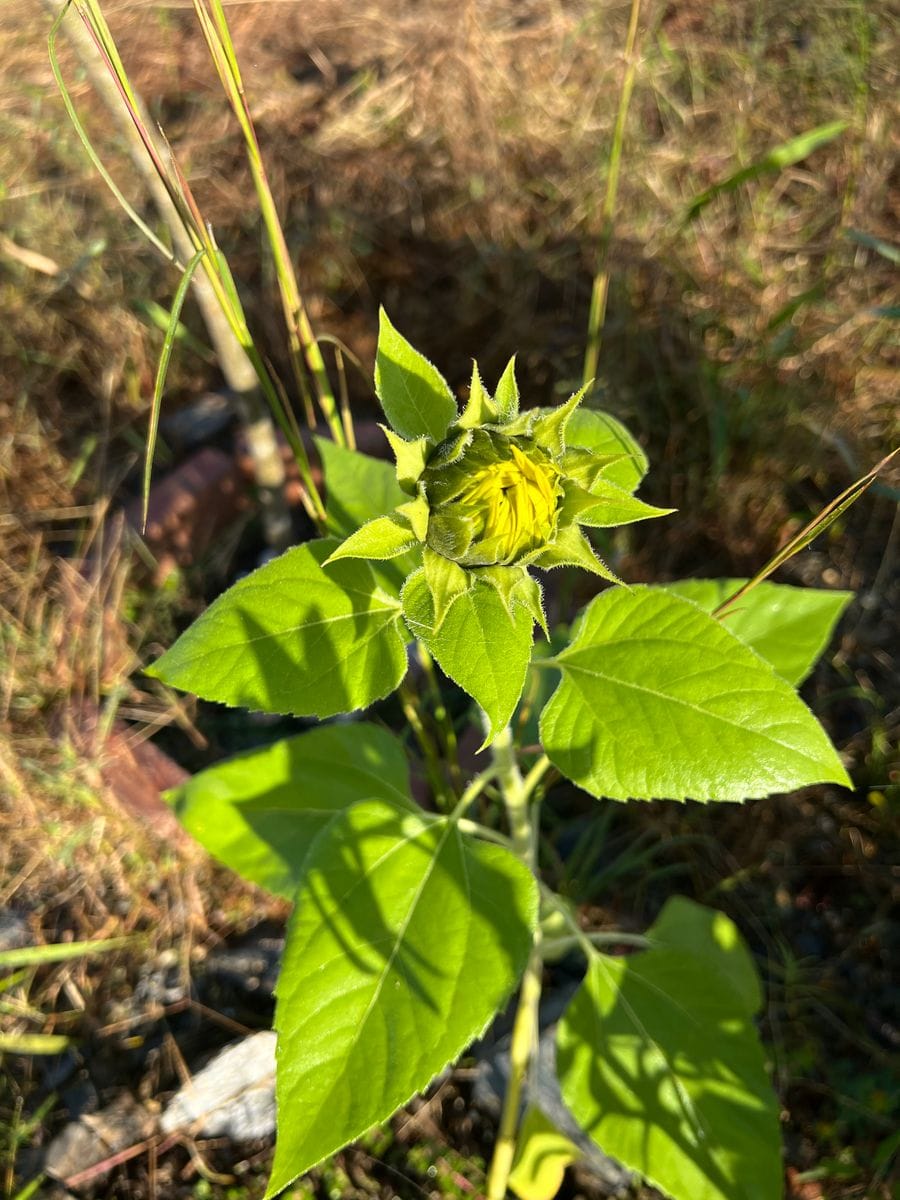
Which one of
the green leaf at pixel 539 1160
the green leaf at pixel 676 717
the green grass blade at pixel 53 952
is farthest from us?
the green grass blade at pixel 53 952

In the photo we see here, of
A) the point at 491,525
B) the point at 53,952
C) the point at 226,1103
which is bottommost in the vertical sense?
the point at 226,1103

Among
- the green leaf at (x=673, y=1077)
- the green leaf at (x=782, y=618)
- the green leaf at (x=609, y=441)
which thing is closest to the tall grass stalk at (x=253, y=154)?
the green leaf at (x=609, y=441)

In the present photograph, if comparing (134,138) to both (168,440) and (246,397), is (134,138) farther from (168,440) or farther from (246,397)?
(168,440)

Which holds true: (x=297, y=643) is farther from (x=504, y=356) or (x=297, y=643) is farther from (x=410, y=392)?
(x=504, y=356)

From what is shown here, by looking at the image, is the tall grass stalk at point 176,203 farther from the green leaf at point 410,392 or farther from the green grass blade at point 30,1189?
the green grass blade at point 30,1189

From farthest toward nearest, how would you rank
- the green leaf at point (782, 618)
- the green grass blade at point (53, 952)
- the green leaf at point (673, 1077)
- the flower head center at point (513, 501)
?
the green grass blade at point (53, 952), the green leaf at point (782, 618), the green leaf at point (673, 1077), the flower head center at point (513, 501)

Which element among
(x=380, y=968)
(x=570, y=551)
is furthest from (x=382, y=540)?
(x=380, y=968)

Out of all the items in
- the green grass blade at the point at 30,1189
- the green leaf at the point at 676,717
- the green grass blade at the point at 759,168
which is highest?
the green grass blade at the point at 759,168

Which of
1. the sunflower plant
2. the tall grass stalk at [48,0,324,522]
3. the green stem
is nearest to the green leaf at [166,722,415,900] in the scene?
the sunflower plant
